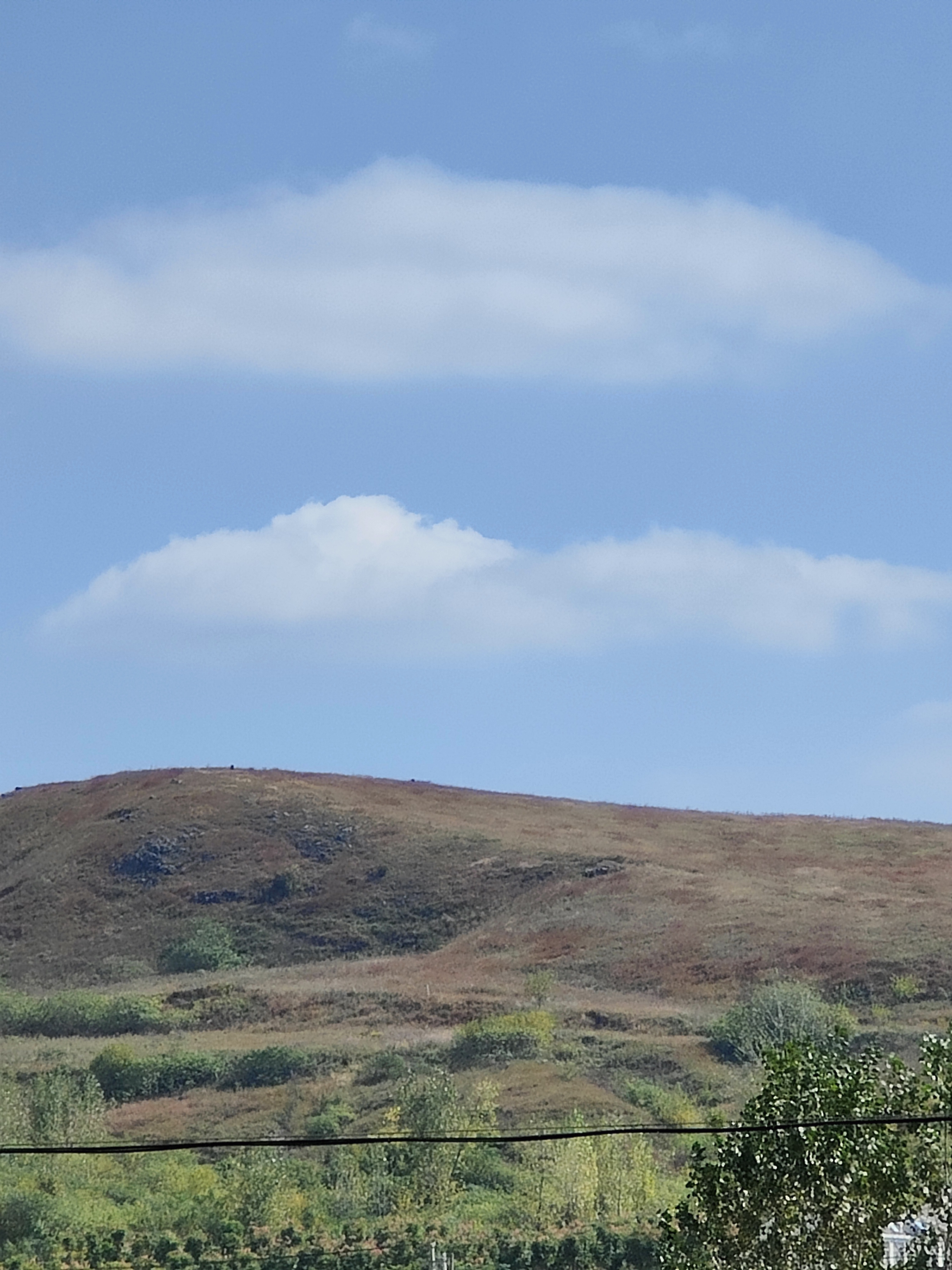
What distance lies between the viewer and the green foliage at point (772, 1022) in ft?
227

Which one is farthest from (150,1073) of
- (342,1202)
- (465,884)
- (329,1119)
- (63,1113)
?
(465,884)

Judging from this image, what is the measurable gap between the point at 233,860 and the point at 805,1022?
4957 centimetres

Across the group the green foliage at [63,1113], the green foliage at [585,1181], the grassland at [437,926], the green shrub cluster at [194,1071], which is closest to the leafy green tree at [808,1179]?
the green foliage at [585,1181]

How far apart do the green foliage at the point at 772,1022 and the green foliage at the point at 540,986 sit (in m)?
9.40

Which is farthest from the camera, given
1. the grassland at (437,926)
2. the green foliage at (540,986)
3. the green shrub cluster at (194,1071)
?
the green foliage at (540,986)

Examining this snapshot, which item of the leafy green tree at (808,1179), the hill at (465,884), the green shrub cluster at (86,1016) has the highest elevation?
the hill at (465,884)

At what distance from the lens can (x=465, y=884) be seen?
101625mm

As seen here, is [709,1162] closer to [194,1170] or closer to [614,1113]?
[194,1170]

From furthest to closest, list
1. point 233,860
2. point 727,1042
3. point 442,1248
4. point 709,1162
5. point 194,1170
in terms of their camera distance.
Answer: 1. point 233,860
2. point 727,1042
3. point 194,1170
4. point 442,1248
5. point 709,1162

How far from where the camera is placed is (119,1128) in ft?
207

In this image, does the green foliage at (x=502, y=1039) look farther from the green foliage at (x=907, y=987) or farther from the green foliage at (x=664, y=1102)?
the green foliage at (x=907, y=987)

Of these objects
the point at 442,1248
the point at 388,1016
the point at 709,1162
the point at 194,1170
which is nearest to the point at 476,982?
the point at 388,1016

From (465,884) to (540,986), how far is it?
20.1m

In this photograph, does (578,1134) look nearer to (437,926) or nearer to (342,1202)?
(342,1202)
